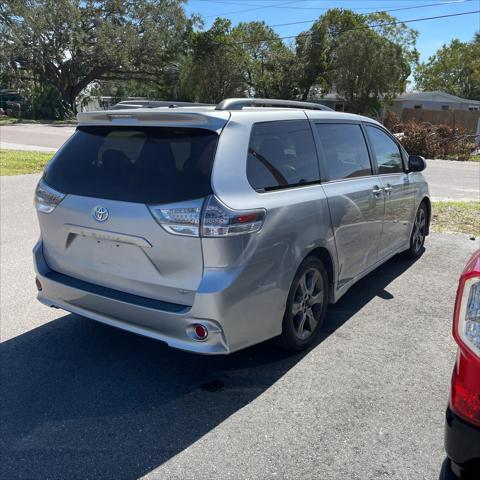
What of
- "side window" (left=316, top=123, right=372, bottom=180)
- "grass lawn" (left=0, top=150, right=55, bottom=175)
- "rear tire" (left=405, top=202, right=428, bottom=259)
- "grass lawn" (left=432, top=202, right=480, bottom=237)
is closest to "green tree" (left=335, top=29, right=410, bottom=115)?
"grass lawn" (left=0, top=150, right=55, bottom=175)

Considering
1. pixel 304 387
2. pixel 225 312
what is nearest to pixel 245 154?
pixel 225 312

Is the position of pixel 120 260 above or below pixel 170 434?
above

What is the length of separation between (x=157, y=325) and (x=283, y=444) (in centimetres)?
105

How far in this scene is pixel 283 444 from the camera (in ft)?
9.79

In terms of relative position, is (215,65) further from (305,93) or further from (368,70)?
(368,70)

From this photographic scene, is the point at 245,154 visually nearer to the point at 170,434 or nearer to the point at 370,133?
the point at 170,434

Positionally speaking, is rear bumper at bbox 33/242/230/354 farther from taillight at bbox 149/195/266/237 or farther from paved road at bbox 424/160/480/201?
paved road at bbox 424/160/480/201

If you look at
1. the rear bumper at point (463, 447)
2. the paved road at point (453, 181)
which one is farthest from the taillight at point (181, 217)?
the paved road at point (453, 181)

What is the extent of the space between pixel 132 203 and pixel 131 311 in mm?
703

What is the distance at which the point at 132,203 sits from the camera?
331cm

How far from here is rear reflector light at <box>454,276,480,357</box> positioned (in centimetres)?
185

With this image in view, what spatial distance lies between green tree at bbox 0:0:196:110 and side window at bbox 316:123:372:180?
4639 centimetres

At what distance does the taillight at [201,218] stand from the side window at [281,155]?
363mm

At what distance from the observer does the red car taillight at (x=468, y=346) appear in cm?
185
